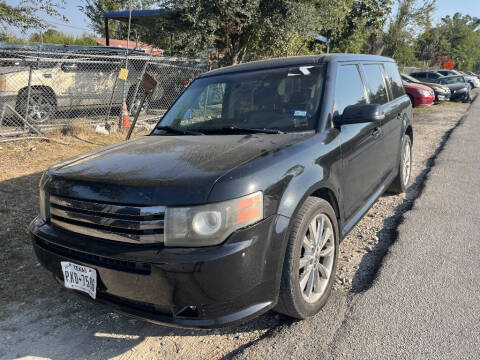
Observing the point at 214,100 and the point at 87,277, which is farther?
the point at 214,100

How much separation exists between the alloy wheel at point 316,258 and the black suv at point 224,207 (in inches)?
0.4

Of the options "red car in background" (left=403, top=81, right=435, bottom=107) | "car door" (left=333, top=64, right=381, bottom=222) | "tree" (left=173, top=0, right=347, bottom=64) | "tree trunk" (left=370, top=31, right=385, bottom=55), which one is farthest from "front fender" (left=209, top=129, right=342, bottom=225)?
"tree trunk" (left=370, top=31, right=385, bottom=55)

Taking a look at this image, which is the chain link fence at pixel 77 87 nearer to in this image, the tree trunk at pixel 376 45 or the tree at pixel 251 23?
the tree at pixel 251 23

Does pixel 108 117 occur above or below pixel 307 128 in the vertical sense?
below

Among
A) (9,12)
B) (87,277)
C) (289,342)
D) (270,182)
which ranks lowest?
(289,342)

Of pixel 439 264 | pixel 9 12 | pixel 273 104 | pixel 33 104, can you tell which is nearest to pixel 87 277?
pixel 273 104

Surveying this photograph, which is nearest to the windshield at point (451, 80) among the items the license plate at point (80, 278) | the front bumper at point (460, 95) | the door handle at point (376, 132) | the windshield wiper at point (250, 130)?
the front bumper at point (460, 95)

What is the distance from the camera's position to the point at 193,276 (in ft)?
6.50

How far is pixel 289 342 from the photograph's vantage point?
245 centimetres

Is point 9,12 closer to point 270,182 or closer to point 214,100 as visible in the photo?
point 214,100

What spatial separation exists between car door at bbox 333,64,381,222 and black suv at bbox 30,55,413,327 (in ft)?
0.07

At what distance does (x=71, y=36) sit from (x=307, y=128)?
42689 mm

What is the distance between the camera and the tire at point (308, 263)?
235 cm

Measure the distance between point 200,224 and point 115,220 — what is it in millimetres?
502
